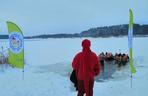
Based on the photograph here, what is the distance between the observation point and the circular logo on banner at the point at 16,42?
11.8m

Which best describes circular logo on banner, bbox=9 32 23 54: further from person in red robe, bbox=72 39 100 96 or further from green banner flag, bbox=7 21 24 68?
person in red robe, bbox=72 39 100 96

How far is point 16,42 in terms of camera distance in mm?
11812

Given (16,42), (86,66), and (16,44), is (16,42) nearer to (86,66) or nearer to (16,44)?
(16,44)

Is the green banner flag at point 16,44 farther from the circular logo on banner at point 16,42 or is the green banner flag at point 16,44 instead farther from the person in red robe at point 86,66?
the person in red robe at point 86,66

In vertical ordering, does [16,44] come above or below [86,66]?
above

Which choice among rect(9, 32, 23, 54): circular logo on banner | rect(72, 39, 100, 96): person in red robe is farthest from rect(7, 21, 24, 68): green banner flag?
rect(72, 39, 100, 96): person in red robe

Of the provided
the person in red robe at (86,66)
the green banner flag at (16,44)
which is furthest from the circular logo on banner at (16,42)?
the person in red robe at (86,66)

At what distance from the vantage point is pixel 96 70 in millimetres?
6719

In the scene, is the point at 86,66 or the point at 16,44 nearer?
the point at 86,66

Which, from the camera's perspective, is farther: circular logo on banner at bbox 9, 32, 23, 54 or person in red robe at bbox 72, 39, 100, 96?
circular logo on banner at bbox 9, 32, 23, 54

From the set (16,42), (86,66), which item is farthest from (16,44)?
(86,66)

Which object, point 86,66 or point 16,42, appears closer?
point 86,66

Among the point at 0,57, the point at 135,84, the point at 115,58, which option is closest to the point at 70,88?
the point at 135,84

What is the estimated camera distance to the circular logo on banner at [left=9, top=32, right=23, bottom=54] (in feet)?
38.7
